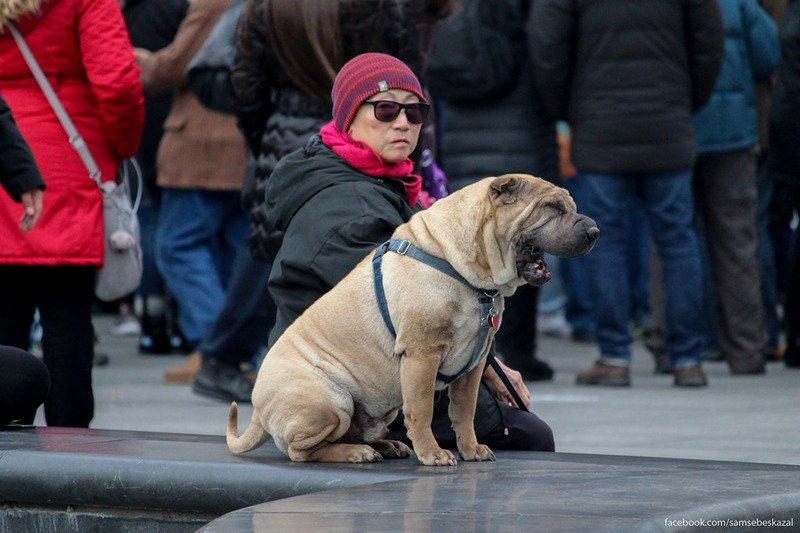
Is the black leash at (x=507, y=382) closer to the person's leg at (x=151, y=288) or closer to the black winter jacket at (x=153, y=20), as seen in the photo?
the black winter jacket at (x=153, y=20)

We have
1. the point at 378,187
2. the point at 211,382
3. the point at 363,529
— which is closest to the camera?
the point at 363,529

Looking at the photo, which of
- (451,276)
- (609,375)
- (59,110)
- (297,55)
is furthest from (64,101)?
(609,375)

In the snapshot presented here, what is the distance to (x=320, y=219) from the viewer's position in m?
4.69

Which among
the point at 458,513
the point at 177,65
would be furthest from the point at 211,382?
the point at 458,513

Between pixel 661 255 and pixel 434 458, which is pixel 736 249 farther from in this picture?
pixel 434 458

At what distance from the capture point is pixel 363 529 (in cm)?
357

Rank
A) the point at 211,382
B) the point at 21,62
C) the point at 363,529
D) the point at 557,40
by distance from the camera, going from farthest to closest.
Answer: the point at 557,40
the point at 211,382
the point at 21,62
the point at 363,529

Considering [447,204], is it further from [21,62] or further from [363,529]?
[21,62]

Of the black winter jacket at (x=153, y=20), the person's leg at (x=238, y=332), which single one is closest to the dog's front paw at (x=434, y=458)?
the person's leg at (x=238, y=332)

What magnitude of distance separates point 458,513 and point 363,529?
0.25 m

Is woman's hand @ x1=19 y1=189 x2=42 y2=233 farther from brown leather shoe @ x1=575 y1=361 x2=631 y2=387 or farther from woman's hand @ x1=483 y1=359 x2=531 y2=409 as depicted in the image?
brown leather shoe @ x1=575 y1=361 x2=631 y2=387

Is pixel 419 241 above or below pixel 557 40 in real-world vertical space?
above

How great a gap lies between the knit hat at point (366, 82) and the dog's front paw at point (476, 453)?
3.44 feet

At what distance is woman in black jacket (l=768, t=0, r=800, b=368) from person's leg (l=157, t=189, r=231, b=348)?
3.29 m
